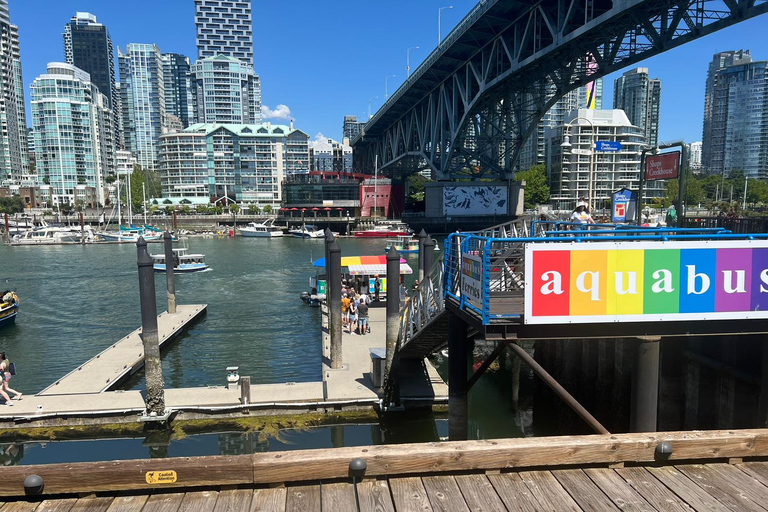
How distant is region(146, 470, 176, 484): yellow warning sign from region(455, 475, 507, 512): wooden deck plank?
7.55ft

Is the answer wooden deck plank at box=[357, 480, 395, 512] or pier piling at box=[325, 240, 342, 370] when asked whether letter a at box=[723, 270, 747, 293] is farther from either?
pier piling at box=[325, 240, 342, 370]

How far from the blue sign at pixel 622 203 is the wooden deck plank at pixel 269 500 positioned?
22.1 metres

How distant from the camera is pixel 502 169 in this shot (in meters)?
94.4

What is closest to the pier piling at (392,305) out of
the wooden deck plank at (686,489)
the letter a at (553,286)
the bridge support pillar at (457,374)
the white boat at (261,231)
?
the bridge support pillar at (457,374)

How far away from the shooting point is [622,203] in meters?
23.1

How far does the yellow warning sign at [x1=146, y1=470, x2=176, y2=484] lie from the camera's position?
4027 mm

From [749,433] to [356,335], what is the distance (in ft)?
65.3

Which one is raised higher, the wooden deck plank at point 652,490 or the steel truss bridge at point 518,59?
the steel truss bridge at point 518,59

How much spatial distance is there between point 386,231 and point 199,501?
92.5m

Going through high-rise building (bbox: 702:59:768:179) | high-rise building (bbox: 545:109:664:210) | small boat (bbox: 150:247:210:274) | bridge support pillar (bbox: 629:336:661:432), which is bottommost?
small boat (bbox: 150:247:210:274)

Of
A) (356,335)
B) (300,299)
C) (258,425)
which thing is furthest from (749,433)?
(300,299)

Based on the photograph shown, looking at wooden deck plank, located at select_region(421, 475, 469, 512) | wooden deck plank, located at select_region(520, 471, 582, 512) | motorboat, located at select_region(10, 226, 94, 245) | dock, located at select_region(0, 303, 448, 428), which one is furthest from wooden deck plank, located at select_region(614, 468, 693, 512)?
motorboat, located at select_region(10, 226, 94, 245)

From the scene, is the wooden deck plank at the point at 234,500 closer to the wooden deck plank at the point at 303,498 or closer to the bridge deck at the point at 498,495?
the bridge deck at the point at 498,495

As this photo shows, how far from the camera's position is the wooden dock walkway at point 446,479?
13.0 ft
